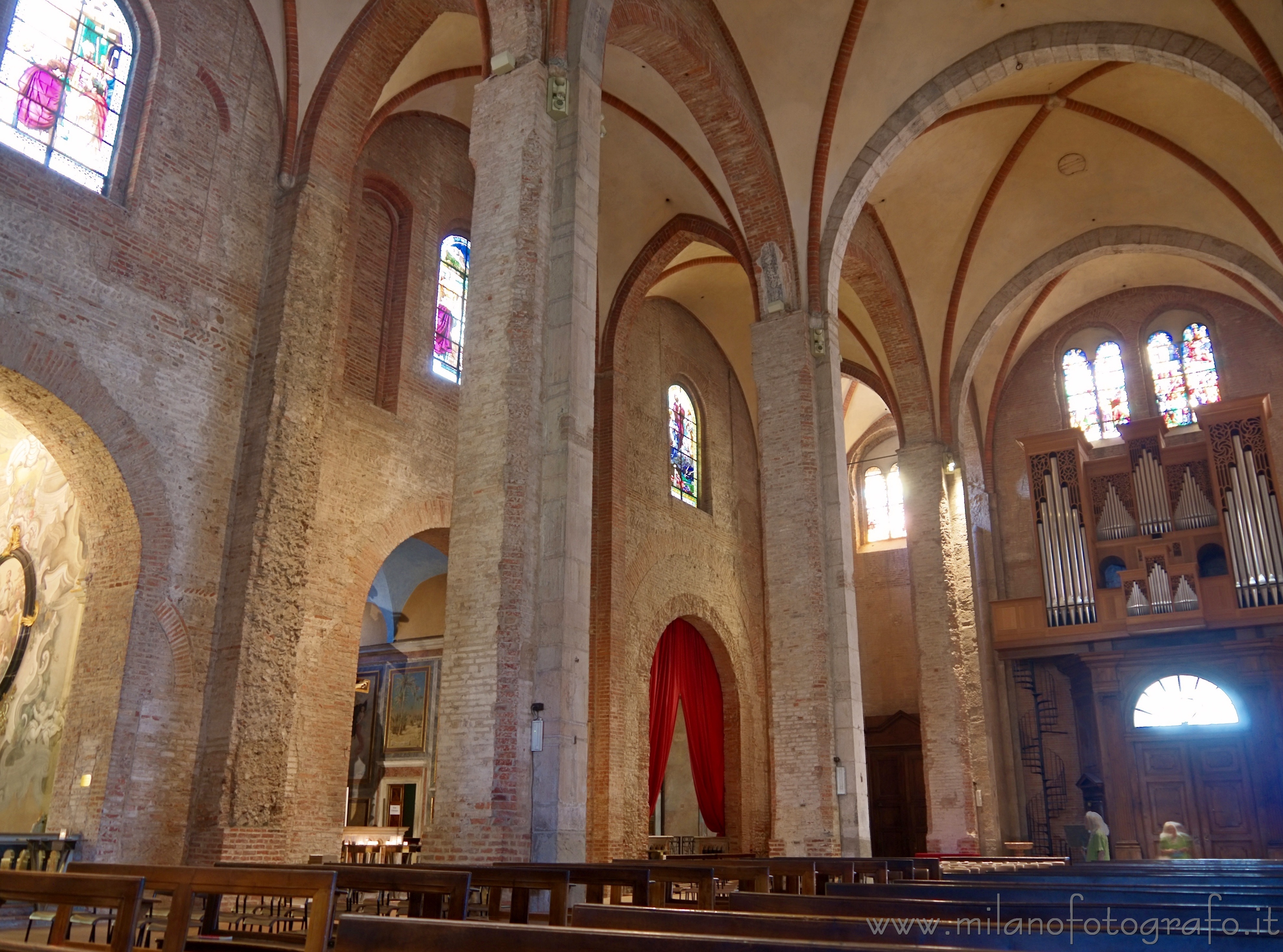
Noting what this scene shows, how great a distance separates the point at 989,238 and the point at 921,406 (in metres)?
3.06

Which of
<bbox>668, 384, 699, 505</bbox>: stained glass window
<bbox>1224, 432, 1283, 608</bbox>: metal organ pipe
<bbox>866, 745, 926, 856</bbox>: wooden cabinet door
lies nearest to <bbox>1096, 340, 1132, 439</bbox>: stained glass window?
<bbox>1224, 432, 1283, 608</bbox>: metal organ pipe

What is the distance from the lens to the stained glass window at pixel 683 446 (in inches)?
715

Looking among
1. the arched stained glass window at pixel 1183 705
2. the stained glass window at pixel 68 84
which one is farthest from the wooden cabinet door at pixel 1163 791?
the stained glass window at pixel 68 84

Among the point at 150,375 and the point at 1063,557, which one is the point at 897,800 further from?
the point at 150,375

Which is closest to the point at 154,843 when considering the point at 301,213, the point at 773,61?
the point at 301,213

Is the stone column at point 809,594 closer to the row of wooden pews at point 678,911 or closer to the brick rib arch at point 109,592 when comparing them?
the row of wooden pews at point 678,911

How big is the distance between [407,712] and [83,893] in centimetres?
1432

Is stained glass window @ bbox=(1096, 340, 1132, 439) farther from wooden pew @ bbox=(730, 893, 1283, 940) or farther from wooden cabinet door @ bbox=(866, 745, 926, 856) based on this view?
wooden pew @ bbox=(730, 893, 1283, 940)

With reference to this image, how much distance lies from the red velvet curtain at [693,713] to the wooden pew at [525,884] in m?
12.6

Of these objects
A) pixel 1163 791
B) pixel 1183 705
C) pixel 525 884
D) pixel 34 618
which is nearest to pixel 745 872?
pixel 525 884

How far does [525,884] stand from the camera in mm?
4277

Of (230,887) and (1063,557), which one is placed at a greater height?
(1063,557)

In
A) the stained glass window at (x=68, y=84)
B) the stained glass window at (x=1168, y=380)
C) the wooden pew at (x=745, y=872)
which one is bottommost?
the wooden pew at (x=745, y=872)

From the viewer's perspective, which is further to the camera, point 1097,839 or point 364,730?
point 364,730
